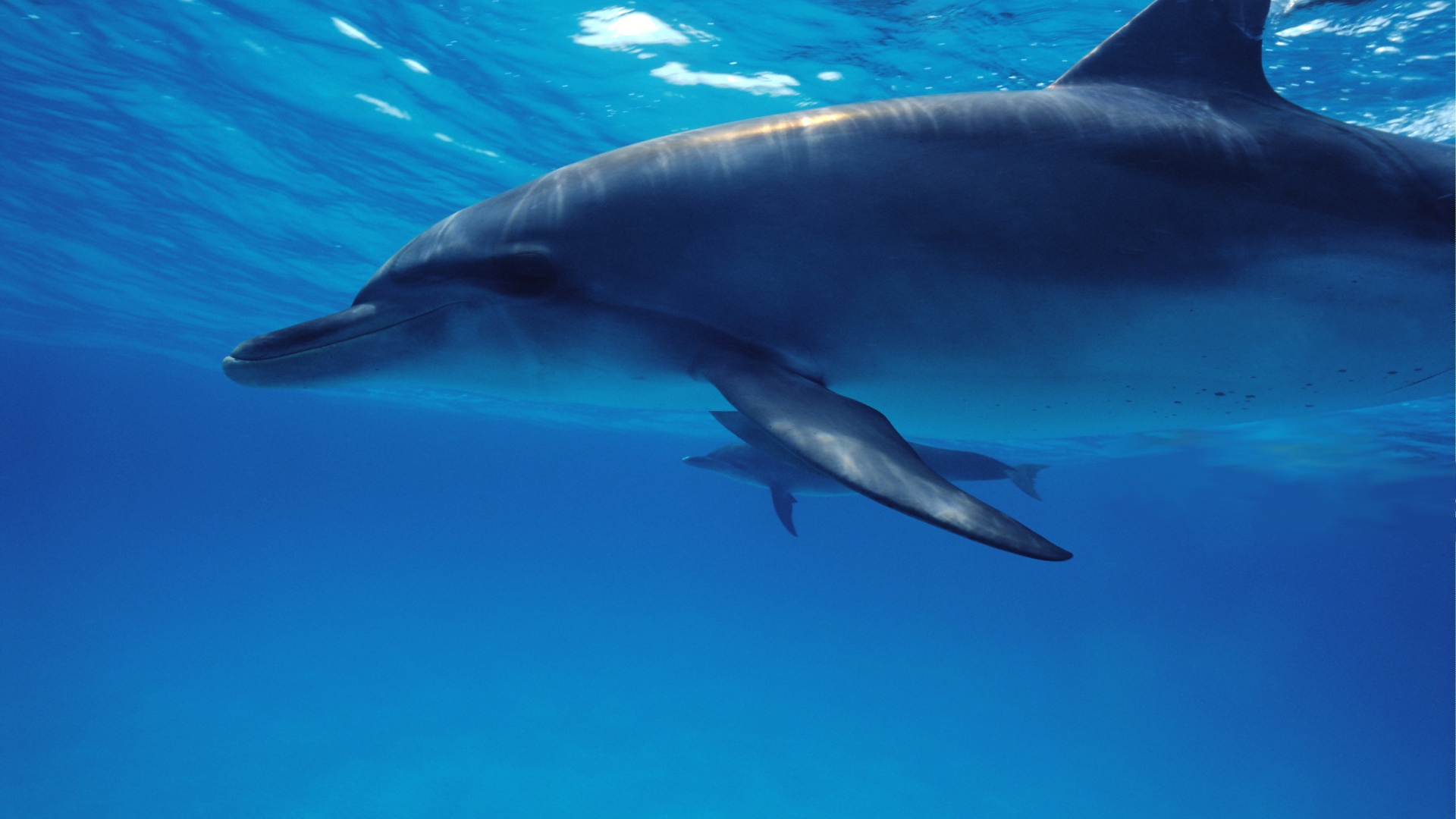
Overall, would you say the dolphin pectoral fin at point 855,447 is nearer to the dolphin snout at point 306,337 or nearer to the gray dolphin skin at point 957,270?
the gray dolphin skin at point 957,270

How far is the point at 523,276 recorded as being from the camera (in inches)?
98.9

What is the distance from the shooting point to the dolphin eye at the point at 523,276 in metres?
2.50

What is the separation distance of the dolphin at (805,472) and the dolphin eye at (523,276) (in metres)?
5.50

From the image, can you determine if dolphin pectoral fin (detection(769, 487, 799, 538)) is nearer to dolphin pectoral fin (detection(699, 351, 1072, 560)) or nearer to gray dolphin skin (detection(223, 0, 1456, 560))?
gray dolphin skin (detection(223, 0, 1456, 560))

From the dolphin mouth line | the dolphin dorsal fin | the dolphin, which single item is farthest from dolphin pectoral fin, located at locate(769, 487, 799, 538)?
the dolphin mouth line

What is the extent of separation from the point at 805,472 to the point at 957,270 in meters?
5.98

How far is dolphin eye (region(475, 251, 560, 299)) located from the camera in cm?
250

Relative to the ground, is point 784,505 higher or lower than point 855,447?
Result: lower

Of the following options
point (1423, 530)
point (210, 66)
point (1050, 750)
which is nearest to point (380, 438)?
point (1050, 750)

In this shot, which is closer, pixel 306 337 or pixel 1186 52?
pixel 306 337

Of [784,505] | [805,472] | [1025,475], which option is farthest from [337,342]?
[784,505]

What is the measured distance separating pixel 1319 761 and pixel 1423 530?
1114 inches

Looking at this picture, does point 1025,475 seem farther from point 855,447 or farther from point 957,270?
point 855,447

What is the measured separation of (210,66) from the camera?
10883 mm
